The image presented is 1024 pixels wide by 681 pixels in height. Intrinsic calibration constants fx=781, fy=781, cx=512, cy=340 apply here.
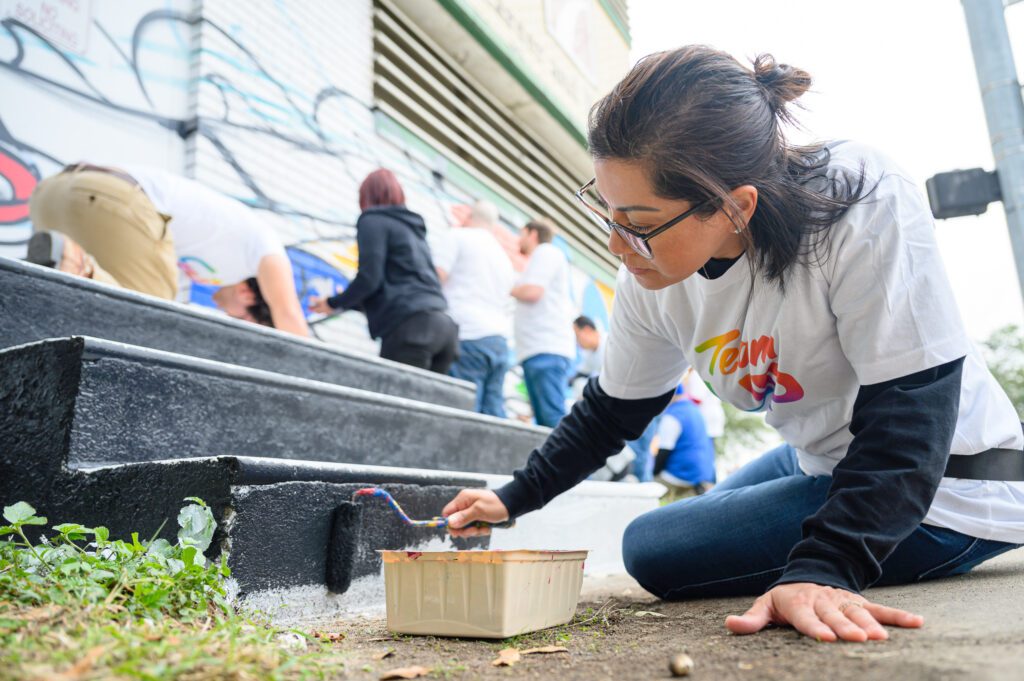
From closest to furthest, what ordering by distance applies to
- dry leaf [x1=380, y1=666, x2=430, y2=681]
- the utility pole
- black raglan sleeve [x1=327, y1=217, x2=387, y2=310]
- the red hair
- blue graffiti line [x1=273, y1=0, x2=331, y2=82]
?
dry leaf [x1=380, y1=666, x2=430, y2=681]
the utility pole
black raglan sleeve [x1=327, y1=217, x2=387, y2=310]
the red hair
blue graffiti line [x1=273, y1=0, x2=331, y2=82]

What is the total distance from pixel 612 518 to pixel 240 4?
13.1 feet

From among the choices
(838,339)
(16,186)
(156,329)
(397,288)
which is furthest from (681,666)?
(16,186)

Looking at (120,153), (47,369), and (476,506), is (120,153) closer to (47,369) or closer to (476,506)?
(47,369)

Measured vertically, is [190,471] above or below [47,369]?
below

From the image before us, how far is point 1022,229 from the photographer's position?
A: 335 centimetres

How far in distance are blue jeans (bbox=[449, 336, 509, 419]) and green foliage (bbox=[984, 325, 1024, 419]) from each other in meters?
7.21

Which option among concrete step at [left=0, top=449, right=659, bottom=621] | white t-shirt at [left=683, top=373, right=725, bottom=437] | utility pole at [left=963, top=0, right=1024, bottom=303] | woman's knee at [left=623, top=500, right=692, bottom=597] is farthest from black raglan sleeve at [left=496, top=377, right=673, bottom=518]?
white t-shirt at [left=683, top=373, right=725, bottom=437]

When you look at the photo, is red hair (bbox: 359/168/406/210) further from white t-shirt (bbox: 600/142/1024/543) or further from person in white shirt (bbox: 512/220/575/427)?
white t-shirt (bbox: 600/142/1024/543)

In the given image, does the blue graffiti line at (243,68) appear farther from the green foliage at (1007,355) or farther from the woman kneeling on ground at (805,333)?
the green foliage at (1007,355)

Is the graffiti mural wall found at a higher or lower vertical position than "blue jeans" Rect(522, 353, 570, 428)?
higher

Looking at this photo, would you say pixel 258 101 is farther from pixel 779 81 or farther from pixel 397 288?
pixel 779 81

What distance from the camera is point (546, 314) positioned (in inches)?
187

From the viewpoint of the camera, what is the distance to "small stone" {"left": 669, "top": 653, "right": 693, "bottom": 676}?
1.14 metres

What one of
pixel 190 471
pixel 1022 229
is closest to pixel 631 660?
pixel 190 471
